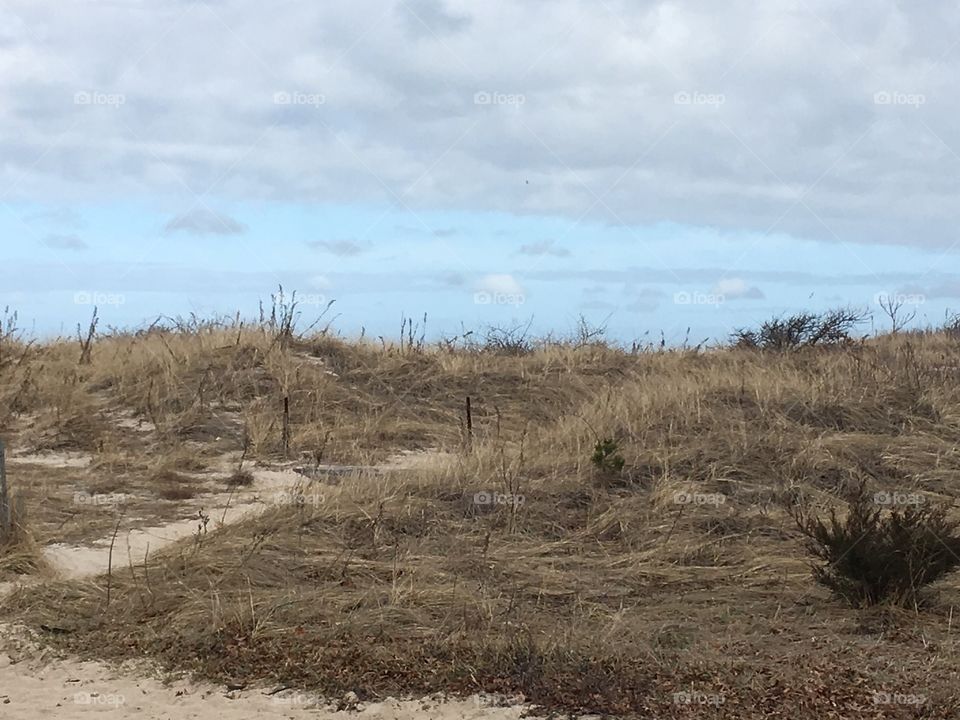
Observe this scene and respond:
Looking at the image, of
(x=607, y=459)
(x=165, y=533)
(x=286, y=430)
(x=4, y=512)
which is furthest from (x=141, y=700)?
(x=286, y=430)

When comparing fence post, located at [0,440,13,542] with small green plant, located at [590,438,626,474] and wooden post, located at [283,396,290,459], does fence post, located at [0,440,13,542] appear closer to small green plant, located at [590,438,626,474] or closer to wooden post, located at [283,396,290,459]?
wooden post, located at [283,396,290,459]

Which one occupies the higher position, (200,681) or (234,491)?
(234,491)

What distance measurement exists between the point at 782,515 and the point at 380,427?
496 cm

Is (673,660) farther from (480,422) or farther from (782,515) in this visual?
(480,422)

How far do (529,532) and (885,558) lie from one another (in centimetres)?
246

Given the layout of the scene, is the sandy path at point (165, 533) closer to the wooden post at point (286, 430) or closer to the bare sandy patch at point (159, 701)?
the wooden post at point (286, 430)

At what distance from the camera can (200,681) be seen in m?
4.71

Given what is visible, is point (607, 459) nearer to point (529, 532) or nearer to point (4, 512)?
point (529, 532)

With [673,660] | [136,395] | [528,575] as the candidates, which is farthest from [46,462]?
[673,660]

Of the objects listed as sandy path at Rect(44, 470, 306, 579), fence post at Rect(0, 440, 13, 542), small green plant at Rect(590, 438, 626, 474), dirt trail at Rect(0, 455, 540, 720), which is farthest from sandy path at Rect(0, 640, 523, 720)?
small green plant at Rect(590, 438, 626, 474)

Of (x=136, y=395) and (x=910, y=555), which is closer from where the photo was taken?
(x=910, y=555)

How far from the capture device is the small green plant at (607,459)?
323 inches

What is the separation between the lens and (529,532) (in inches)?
281

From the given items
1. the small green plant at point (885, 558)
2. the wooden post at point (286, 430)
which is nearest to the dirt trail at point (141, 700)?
the small green plant at point (885, 558)
